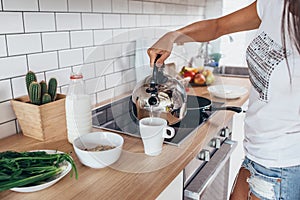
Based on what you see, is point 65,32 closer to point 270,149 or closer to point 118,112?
point 118,112

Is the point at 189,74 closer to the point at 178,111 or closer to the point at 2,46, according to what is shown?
the point at 178,111

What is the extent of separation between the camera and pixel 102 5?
4.36 ft

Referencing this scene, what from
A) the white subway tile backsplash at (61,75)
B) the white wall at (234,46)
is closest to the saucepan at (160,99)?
the white subway tile backsplash at (61,75)

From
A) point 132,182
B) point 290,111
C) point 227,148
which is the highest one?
point 290,111

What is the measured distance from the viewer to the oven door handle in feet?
3.11

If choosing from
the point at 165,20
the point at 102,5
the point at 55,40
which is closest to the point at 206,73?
the point at 165,20

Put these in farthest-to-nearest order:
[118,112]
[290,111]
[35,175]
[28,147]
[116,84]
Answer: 1. [116,84]
2. [118,112]
3. [28,147]
4. [290,111]
5. [35,175]

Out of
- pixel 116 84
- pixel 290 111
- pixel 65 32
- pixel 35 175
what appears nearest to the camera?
pixel 35 175

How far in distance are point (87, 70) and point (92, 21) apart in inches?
8.5

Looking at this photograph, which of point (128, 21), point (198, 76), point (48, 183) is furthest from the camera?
point (198, 76)

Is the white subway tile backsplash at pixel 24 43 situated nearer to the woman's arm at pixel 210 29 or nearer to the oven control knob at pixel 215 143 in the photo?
the woman's arm at pixel 210 29

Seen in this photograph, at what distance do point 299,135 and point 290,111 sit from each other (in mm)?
78

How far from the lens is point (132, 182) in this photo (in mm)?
747

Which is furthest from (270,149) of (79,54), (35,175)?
(79,54)
